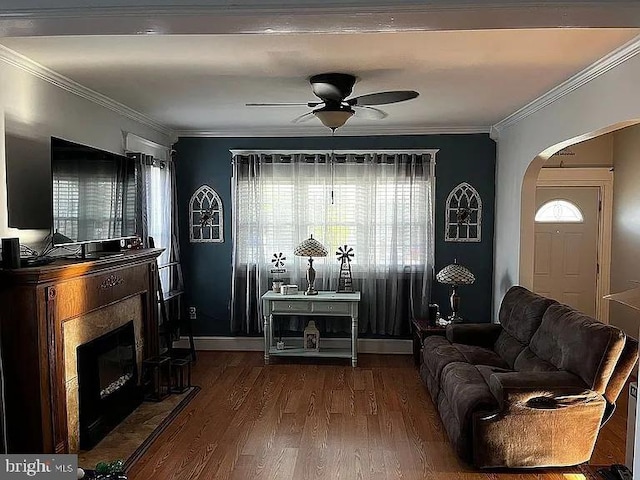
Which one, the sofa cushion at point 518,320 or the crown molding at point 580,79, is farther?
the sofa cushion at point 518,320

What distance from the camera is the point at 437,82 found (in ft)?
12.7

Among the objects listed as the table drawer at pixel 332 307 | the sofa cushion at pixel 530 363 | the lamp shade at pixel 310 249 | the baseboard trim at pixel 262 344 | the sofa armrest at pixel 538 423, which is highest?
the lamp shade at pixel 310 249

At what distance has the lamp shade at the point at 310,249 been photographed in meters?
5.73

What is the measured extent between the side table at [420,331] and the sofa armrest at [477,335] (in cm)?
38

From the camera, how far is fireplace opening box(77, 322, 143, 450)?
11.9 feet

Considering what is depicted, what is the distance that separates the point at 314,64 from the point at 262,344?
3.84 metres

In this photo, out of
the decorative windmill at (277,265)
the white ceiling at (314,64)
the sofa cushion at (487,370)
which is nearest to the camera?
the white ceiling at (314,64)

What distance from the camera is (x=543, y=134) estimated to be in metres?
4.41

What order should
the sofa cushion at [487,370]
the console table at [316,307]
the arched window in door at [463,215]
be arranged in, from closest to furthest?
the sofa cushion at [487,370] → the console table at [316,307] → the arched window in door at [463,215]

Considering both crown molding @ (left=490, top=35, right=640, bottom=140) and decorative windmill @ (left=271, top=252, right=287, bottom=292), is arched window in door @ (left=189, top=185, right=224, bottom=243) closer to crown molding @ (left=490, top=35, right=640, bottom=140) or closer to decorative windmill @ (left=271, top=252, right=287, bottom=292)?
decorative windmill @ (left=271, top=252, right=287, bottom=292)

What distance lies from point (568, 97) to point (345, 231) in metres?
2.83

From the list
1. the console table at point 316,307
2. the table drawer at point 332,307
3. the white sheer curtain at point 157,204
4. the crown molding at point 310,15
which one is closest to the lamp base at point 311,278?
the console table at point 316,307

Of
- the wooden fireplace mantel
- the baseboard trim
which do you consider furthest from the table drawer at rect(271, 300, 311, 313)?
the wooden fireplace mantel

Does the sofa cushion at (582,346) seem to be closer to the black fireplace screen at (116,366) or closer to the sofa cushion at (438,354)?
the sofa cushion at (438,354)
